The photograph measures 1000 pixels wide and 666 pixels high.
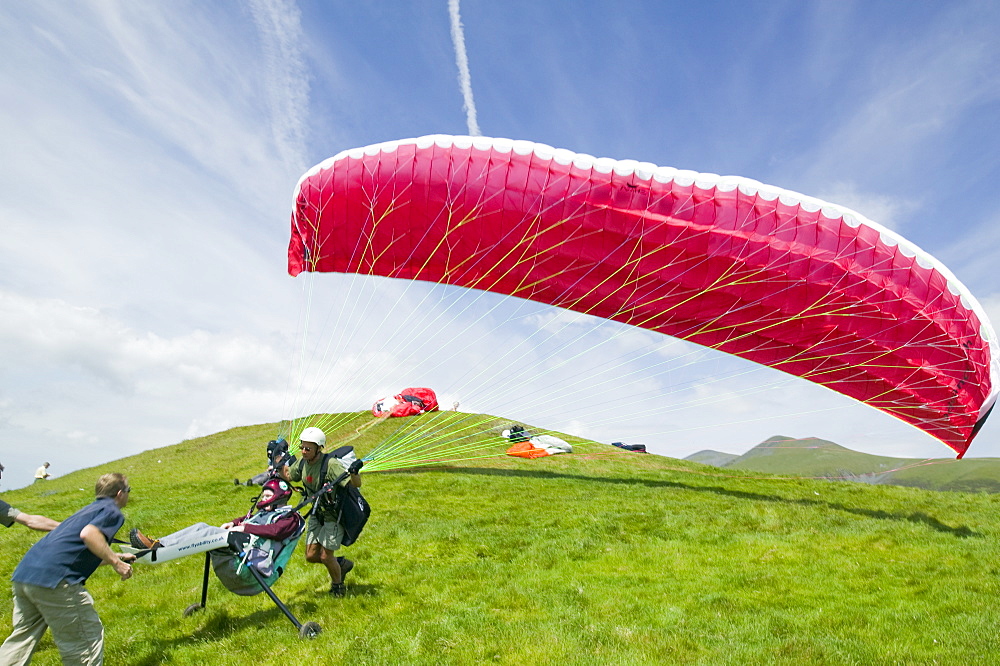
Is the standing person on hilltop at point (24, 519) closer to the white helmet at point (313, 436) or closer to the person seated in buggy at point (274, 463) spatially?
the person seated in buggy at point (274, 463)

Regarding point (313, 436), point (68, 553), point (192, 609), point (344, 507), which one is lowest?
point (192, 609)

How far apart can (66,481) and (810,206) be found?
2156cm

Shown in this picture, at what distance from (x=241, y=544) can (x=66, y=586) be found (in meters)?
1.09

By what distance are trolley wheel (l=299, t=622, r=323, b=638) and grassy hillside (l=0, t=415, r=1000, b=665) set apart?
0.08 m

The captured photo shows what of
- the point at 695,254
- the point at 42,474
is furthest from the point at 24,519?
the point at 42,474

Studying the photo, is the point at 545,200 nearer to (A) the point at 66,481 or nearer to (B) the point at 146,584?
(B) the point at 146,584

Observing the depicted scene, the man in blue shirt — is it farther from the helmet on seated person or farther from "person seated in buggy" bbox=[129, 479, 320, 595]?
the helmet on seated person

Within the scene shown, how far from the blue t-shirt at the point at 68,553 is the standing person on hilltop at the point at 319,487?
1.62 meters

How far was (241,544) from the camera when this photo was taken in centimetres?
440

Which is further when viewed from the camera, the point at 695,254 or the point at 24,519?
the point at 695,254

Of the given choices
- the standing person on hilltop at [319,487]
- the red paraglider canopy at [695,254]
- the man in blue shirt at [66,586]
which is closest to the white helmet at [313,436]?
the standing person on hilltop at [319,487]

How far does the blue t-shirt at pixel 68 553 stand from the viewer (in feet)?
11.4

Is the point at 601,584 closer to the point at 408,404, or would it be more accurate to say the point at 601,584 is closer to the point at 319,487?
the point at 319,487

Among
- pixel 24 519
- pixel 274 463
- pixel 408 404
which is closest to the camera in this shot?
pixel 24 519
